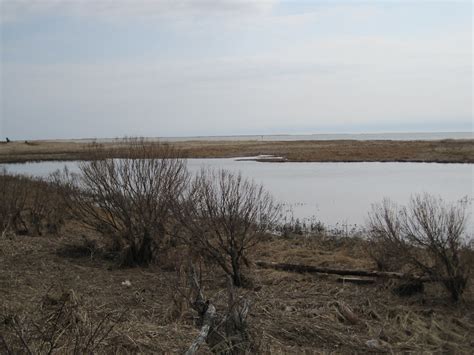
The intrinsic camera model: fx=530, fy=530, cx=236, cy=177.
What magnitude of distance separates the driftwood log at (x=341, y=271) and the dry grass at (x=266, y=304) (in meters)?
0.18

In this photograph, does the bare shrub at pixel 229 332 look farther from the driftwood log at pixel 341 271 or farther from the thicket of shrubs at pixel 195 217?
the driftwood log at pixel 341 271


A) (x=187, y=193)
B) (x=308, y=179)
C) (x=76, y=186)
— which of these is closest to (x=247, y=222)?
(x=187, y=193)

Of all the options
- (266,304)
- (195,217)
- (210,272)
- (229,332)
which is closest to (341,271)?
(266,304)

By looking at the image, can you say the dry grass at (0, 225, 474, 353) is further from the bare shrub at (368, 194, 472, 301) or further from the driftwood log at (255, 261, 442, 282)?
the bare shrub at (368, 194, 472, 301)

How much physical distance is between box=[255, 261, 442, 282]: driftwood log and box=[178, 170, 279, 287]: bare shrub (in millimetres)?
780

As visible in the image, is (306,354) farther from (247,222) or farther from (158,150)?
(158,150)

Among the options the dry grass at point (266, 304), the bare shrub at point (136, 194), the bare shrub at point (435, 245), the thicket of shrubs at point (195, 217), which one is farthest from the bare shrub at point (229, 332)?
the bare shrub at point (136, 194)

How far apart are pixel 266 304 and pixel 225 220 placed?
204 centimetres

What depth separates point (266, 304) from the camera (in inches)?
335

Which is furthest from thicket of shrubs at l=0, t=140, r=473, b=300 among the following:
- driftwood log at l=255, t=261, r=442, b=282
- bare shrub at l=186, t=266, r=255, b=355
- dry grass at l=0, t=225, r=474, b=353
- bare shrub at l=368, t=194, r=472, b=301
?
bare shrub at l=186, t=266, r=255, b=355

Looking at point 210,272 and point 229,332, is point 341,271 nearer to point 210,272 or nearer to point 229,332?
point 210,272

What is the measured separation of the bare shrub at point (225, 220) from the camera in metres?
9.98

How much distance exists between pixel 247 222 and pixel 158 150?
118 inches

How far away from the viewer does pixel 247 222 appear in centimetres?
1005
